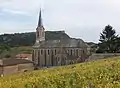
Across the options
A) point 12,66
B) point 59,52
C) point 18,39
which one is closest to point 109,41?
point 12,66

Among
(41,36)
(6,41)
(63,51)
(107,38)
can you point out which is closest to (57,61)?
(63,51)

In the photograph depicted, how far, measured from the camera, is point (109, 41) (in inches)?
2766

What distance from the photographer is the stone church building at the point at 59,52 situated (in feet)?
316

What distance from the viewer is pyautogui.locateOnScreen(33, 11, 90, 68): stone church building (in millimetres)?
96250

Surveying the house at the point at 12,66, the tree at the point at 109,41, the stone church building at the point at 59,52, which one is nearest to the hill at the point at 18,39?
the stone church building at the point at 59,52

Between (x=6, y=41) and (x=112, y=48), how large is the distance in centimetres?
11667

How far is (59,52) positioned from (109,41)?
104ft

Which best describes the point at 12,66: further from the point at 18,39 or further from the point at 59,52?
the point at 18,39

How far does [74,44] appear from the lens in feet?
326

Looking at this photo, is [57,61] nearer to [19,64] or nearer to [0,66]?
[19,64]

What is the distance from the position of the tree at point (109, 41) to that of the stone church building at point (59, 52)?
1828 cm

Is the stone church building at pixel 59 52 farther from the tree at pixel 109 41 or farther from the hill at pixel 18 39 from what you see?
the hill at pixel 18 39

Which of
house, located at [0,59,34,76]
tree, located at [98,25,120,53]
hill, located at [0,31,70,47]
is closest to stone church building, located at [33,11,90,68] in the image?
house, located at [0,59,34,76]

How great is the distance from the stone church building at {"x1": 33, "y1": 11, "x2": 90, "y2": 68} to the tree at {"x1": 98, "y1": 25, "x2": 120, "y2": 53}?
18.3 m
